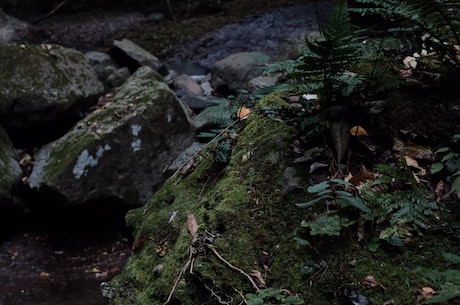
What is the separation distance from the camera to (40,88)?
5.85 meters

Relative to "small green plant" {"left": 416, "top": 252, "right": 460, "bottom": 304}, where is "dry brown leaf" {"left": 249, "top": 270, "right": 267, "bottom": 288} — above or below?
below

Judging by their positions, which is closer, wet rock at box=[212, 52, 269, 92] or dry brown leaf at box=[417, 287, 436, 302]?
dry brown leaf at box=[417, 287, 436, 302]

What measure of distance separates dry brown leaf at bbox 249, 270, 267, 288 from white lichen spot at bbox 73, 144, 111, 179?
339 cm

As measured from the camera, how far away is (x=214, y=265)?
6.64 feet

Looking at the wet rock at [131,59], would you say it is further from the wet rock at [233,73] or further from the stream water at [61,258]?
the stream water at [61,258]

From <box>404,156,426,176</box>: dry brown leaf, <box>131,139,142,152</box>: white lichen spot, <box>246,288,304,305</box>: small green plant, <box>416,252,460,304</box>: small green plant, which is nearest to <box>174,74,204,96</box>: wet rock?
<box>131,139,142,152</box>: white lichen spot

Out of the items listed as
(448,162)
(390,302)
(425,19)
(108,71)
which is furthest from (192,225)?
(108,71)

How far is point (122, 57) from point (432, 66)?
6.01m

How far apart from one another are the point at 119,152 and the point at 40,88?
5.20ft

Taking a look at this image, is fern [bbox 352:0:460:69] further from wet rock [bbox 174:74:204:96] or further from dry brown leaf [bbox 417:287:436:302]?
wet rock [bbox 174:74:204:96]

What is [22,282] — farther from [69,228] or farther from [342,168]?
[342,168]

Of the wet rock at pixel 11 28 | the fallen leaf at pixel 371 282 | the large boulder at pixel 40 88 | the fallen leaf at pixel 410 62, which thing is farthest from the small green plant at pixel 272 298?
the wet rock at pixel 11 28

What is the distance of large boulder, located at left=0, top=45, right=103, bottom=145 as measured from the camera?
5758 mm

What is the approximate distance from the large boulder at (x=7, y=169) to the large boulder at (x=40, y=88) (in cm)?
31
